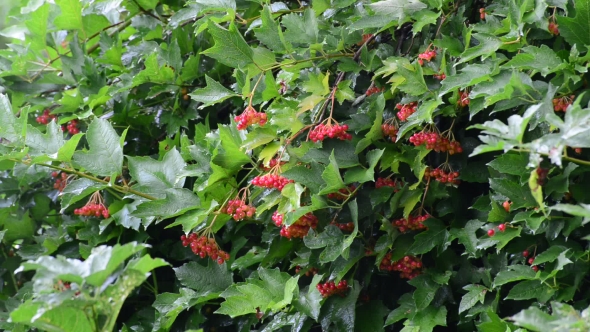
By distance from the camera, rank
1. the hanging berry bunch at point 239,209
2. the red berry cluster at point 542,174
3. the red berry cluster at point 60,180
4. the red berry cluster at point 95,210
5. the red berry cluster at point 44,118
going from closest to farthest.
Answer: the red berry cluster at point 542,174 < the hanging berry bunch at point 239,209 < the red berry cluster at point 95,210 < the red berry cluster at point 60,180 < the red berry cluster at point 44,118

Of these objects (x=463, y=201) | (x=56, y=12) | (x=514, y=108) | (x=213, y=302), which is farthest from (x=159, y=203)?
(x=56, y=12)

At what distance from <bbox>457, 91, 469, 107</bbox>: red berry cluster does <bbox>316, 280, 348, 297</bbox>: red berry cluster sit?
0.44 metres

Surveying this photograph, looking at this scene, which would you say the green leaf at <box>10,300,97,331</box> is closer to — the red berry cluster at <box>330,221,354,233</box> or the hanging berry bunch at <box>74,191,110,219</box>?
the red berry cluster at <box>330,221,354,233</box>

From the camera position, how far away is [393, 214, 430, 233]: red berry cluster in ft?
4.92

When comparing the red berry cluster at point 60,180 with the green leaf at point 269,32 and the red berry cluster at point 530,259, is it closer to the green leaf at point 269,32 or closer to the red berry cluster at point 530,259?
the green leaf at point 269,32

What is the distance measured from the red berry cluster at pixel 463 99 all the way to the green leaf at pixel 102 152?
759 mm

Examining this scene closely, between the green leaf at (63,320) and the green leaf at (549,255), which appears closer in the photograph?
the green leaf at (63,320)

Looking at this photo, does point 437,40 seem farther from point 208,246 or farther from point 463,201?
point 208,246

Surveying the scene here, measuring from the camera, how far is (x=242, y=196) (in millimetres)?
1662

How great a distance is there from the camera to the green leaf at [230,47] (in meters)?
1.54

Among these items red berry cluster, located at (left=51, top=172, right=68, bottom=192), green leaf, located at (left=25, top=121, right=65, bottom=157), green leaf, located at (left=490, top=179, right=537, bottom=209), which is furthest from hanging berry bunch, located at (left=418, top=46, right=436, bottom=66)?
red berry cluster, located at (left=51, top=172, right=68, bottom=192)

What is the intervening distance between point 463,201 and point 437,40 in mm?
342

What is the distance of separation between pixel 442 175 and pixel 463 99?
0.16 m

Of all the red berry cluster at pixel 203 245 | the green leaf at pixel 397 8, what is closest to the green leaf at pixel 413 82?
the green leaf at pixel 397 8
